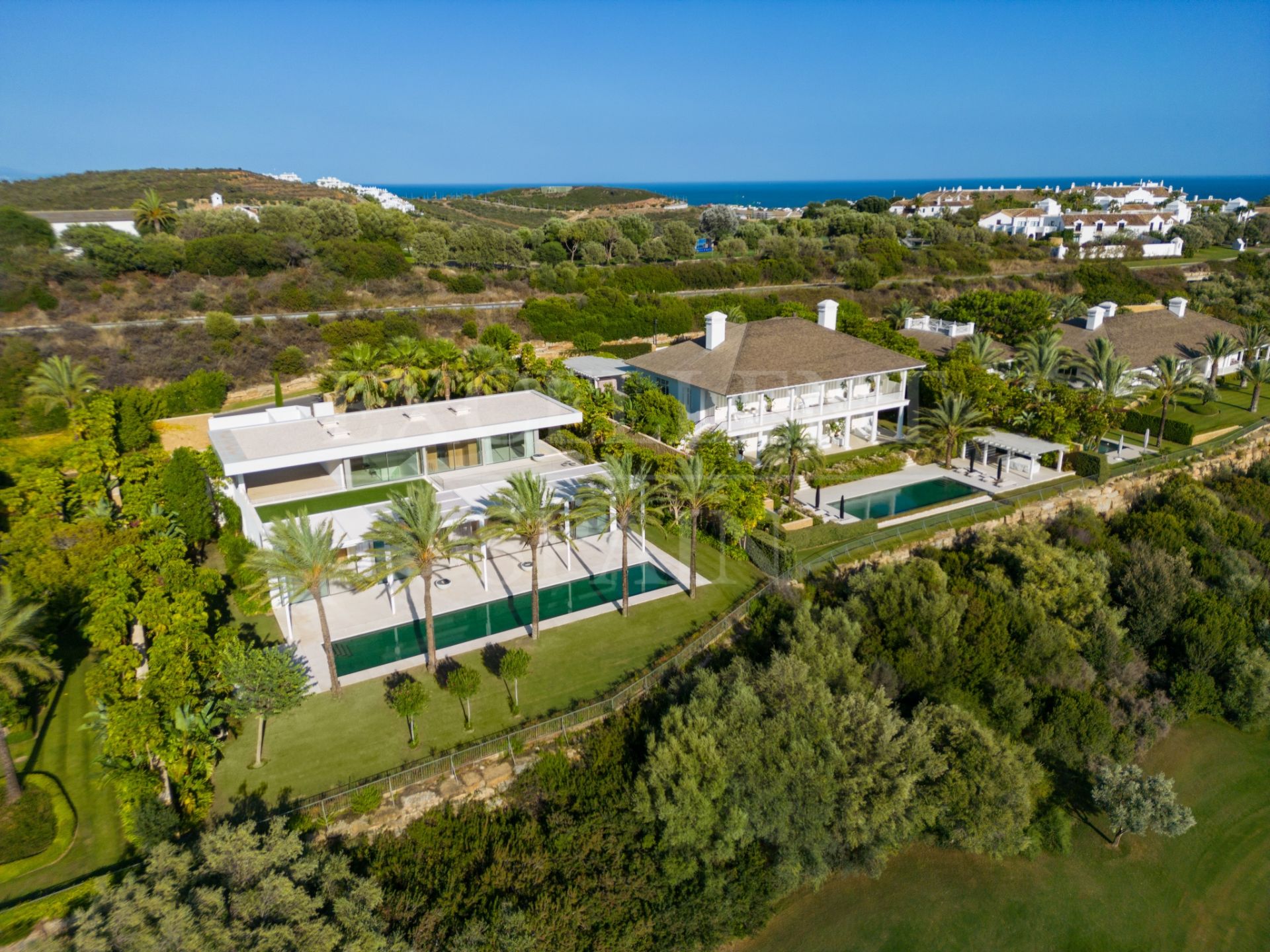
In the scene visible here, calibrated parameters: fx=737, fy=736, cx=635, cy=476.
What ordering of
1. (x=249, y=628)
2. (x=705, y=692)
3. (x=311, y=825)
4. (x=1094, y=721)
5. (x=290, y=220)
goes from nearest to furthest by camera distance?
(x=311, y=825) < (x=705, y=692) < (x=1094, y=721) < (x=249, y=628) < (x=290, y=220)

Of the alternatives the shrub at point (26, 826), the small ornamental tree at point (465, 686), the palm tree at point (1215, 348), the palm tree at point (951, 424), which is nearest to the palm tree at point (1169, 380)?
the palm tree at point (1215, 348)

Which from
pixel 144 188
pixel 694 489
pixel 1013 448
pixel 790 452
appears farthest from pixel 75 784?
pixel 144 188

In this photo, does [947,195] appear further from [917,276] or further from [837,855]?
[837,855]

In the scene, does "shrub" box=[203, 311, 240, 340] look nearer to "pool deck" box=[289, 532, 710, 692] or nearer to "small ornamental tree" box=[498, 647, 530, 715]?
"pool deck" box=[289, 532, 710, 692]

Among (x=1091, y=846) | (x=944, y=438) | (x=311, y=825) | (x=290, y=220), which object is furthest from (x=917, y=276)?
(x=311, y=825)

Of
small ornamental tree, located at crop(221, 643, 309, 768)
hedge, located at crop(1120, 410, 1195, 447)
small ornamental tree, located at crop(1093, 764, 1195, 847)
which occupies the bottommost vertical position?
small ornamental tree, located at crop(1093, 764, 1195, 847)

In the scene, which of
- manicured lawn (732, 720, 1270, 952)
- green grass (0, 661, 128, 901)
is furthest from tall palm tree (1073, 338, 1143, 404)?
green grass (0, 661, 128, 901)
